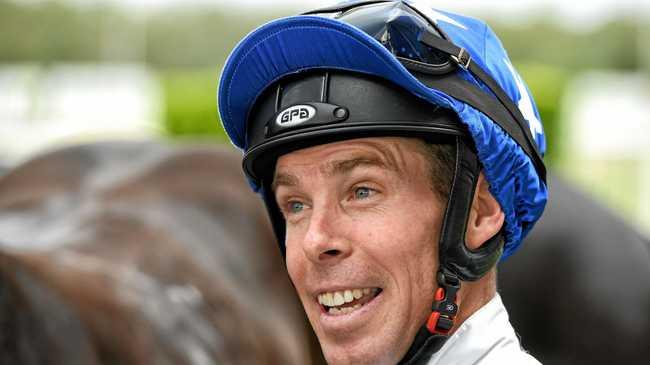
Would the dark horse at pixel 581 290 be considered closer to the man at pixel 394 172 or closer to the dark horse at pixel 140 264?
the dark horse at pixel 140 264

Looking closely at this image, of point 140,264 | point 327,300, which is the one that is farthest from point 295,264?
point 140,264

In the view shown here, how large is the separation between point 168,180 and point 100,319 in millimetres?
1351

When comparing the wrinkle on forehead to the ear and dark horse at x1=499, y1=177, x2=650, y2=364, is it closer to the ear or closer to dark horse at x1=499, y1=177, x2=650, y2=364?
the ear

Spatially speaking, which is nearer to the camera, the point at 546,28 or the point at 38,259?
the point at 38,259

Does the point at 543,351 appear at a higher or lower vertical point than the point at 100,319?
lower

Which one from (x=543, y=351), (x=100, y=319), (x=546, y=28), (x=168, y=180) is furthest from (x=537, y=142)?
(x=546, y=28)

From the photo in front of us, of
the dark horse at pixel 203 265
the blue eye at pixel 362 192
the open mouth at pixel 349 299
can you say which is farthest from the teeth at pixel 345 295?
the dark horse at pixel 203 265

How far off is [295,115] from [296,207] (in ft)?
0.50

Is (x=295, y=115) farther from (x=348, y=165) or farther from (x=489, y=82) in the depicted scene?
(x=489, y=82)

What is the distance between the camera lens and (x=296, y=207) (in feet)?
5.66

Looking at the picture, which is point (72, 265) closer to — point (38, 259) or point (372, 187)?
point (38, 259)

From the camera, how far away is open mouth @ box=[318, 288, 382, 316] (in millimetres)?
1618

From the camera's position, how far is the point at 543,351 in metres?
4.79

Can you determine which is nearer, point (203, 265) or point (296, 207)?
point (296, 207)
